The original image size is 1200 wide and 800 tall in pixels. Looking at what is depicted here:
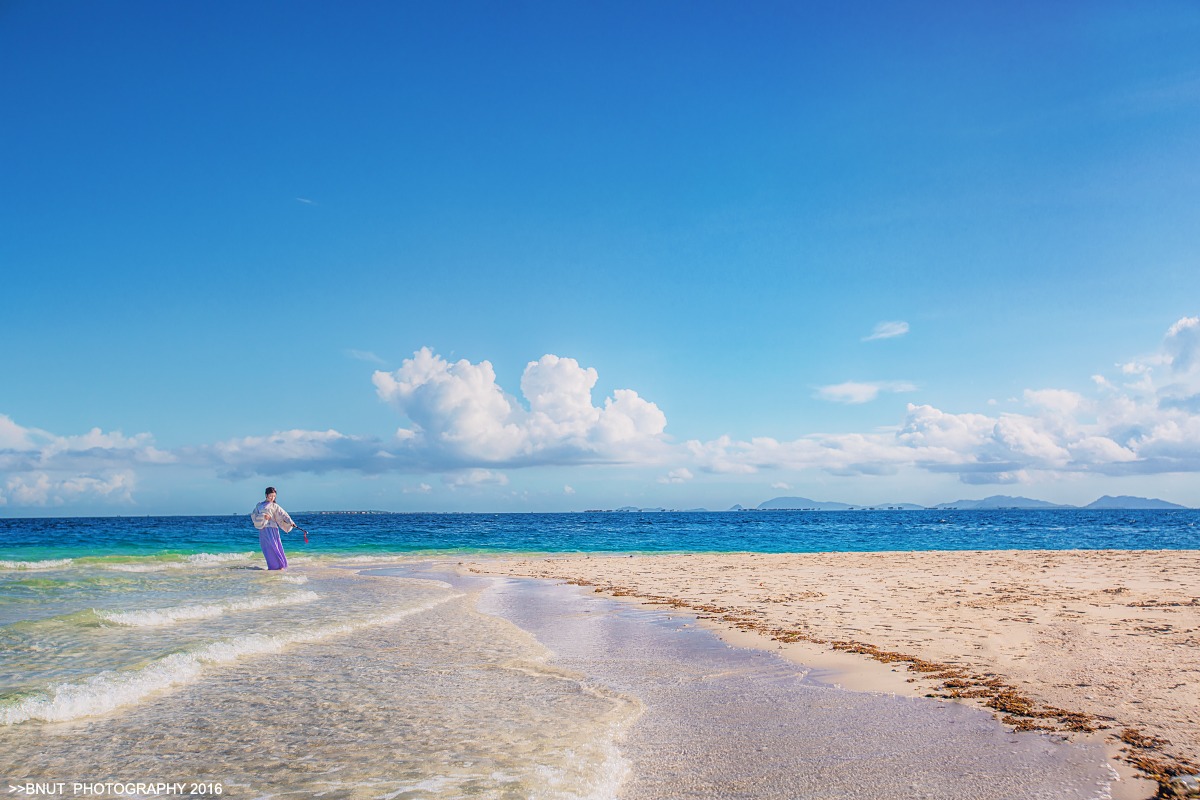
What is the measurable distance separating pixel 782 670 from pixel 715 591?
913 centimetres

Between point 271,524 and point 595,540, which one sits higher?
point 271,524

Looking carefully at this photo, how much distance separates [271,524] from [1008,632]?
69.4 ft

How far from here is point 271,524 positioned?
23.2 m

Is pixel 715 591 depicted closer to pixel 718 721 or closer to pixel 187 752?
pixel 718 721

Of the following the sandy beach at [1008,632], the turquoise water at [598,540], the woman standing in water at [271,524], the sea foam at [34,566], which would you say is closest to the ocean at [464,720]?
the sandy beach at [1008,632]

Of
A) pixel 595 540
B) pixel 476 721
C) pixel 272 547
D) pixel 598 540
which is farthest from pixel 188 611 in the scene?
pixel 595 540

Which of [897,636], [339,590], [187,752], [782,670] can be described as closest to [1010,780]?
[782,670]

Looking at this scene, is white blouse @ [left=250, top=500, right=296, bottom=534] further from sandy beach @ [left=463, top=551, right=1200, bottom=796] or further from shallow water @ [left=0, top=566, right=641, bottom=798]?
shallow water @ [left=0, top=566, right=641, bottom=798]

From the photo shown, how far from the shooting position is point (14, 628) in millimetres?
11844

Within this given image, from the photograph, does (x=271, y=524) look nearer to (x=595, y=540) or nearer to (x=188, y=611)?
(x=188, y=611)

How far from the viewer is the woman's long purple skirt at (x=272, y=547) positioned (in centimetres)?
2356

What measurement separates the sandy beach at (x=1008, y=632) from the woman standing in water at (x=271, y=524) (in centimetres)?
959

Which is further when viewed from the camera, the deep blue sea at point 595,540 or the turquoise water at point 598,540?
the turquoise water at point 598,540

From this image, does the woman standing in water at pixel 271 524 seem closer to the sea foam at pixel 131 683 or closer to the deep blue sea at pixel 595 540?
the sea foam at pixel 131 683
